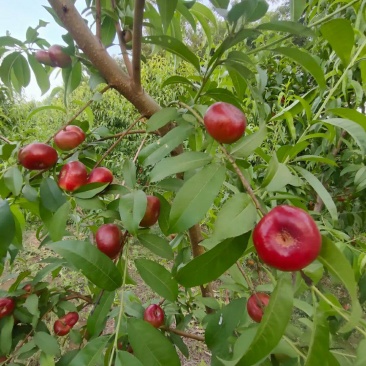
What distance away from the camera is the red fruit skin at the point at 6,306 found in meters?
0.57

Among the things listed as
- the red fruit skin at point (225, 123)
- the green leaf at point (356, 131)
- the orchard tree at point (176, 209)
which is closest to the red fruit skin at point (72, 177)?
the orchard tree at point (176, 209)

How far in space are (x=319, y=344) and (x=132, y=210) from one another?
0.25 meters

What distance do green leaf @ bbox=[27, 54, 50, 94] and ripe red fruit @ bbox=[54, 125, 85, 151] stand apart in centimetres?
20

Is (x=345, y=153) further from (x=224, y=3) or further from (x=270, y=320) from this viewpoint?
(x=270, y=320)

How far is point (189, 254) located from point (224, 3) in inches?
18.6

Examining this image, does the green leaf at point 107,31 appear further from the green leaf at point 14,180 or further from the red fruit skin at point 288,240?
the red fruit skin at point 288,240

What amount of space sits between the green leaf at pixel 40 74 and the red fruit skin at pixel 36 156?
265mm

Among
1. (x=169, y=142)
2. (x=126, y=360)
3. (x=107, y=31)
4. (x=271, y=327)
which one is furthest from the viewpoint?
(x=107, y=31)

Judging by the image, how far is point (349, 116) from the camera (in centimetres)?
58

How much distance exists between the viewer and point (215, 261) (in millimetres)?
345

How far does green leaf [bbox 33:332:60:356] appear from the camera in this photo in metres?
0.57

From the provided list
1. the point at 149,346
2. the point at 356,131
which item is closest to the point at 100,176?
the point at 149,346

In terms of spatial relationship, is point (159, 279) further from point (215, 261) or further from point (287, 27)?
point (287, 27)

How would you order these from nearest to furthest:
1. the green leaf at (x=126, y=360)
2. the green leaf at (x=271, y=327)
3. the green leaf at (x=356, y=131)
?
1. the green leaf at (x=271, y=327)
2. the green leaf at (x=126, y=360)
3. the green leaf at (x=356, y=131)
